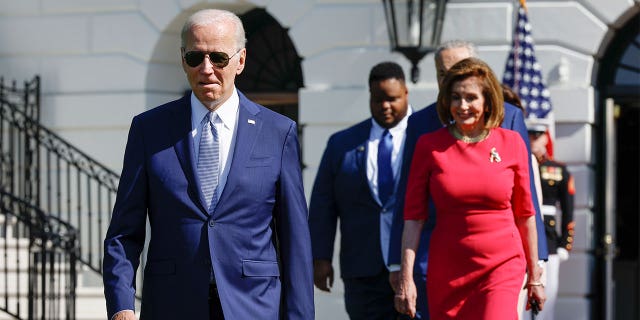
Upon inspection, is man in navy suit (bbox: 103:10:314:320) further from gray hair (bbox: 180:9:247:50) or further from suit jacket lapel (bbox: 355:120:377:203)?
suit jacket lapel (bbox: 355:120:377:203)

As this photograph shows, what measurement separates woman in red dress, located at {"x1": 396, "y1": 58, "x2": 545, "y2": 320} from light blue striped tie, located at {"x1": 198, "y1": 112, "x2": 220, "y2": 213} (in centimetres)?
151

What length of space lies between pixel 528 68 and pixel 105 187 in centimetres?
428

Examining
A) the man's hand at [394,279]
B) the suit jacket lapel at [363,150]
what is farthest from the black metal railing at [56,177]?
the man's hand at [394,279]

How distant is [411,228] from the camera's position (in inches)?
267

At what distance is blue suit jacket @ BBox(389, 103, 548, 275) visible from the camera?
6984 mm

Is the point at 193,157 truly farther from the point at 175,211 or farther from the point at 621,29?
the point at 621,29

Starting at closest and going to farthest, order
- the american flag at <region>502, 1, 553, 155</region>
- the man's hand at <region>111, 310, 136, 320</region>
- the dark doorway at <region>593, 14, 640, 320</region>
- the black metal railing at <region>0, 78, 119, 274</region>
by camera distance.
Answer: the man's hand at <region>111, 310, 136, 320</region>, the american flag at <region>502, 1, 553, 155</region>, the dark doorway at <region>593, 14, 640, 320</region>, the black metal railing at <region>0, 78, 119, 274</region>

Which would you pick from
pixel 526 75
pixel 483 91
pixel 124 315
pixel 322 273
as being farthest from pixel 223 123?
pixel 526 75

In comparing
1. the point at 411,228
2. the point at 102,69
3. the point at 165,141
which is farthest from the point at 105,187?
the point at 165,141

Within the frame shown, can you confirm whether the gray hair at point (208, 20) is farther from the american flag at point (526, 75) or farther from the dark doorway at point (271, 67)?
the dark doorway at point (271, 67)

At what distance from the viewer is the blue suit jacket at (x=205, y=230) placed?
527 centimetres

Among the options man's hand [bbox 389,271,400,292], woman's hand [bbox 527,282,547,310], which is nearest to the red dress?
woman's hand [bbox 527,282,547,310]

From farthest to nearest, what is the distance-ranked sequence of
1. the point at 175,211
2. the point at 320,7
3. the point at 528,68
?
the point at 320,7 < the point at 528,68 < the point at 175,211

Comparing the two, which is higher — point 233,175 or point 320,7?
point 320,7
